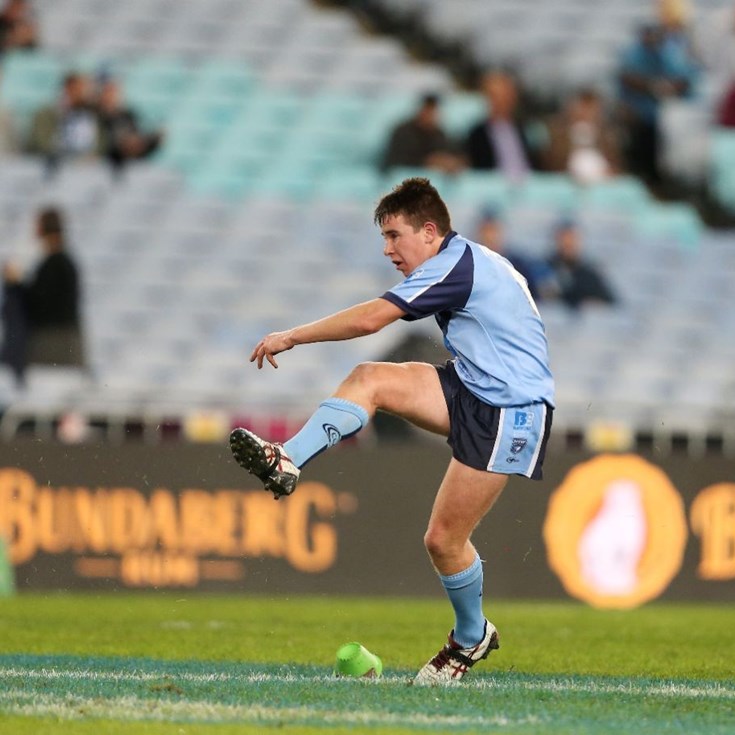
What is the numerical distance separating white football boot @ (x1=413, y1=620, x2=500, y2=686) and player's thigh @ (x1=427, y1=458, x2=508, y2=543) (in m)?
0.46

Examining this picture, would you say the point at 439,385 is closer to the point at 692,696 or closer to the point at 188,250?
the point at 692,696

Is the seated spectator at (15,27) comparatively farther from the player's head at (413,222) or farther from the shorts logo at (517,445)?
the shorts logo at (517,445)

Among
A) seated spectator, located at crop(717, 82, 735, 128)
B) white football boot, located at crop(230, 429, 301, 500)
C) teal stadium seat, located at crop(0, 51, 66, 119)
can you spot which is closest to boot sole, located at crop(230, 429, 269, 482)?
white football boot, located at crop(230, 429, 301, 500)

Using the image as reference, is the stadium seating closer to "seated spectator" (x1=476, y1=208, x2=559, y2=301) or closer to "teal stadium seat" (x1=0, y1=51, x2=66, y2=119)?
"teal stadium seat" (x1=0, y1=51, x2=66, y2=119)

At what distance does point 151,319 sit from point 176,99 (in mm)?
3367

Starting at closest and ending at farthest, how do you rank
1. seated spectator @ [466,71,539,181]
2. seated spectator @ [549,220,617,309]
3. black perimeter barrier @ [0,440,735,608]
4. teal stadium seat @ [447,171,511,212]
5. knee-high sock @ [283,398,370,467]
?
1. knee-high sock @ [283,398,370,467]
2. black perimeter barrier @ [0,440,735,608]
3. seated spectator @ [549,220,617,309]
4. teal stadium seat @ [447,171,511,212]
5. seated spectator @ [466,71,539,181]

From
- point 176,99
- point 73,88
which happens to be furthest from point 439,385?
point 176,99

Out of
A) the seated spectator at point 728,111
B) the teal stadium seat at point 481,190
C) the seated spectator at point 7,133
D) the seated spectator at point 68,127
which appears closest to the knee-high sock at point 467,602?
the teal stadium seat at point 481,190

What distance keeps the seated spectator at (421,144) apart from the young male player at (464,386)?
34.2ft

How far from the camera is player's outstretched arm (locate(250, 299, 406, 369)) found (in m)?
6.70

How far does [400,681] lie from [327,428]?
1090mm

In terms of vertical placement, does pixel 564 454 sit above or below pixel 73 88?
below

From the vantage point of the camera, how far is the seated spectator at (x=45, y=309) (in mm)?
14914

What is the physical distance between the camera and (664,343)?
17078 millimetres
